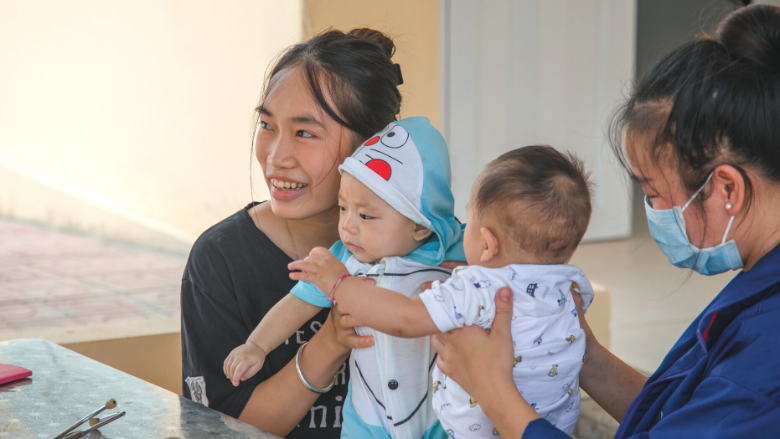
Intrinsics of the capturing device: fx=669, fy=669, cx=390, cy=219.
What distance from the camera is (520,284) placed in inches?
49.7

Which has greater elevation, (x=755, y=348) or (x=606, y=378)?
(x=755, y=348)

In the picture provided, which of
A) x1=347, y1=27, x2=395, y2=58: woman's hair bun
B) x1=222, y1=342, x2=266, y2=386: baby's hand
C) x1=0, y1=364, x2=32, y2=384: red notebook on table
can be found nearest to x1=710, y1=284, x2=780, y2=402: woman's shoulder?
x1=222, y1=342, x2=266, y2=386: baby's hand

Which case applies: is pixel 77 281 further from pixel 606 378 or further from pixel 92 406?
pixel 606 378

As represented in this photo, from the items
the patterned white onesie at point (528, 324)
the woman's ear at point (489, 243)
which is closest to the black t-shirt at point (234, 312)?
the patterned white onesie at point (528, 324)

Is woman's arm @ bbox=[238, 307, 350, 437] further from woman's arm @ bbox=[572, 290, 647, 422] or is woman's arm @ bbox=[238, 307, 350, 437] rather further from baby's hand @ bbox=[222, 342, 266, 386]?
woman's arm @ bbox=[572, 290, 647, 422]

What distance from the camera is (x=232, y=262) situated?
5.47 ft

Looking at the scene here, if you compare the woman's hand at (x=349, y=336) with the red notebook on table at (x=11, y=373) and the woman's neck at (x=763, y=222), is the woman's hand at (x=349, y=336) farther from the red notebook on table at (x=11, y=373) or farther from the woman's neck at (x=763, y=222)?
the woman's neck at (x=763, y=222)

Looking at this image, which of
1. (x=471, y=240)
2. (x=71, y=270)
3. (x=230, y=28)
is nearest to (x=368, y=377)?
(x=471, y=240)

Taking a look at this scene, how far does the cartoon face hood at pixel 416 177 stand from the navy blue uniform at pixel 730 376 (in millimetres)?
524

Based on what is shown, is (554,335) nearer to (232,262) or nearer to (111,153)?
(232,262)

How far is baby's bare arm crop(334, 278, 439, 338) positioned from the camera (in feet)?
4.09

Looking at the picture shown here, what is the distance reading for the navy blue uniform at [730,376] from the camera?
907 millimetres

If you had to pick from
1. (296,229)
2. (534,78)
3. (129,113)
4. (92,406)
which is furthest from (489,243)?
(129,113)

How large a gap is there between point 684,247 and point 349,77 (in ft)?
2.96
